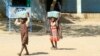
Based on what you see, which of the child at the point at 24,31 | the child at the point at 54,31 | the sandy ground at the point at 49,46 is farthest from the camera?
the child at the point at 54,31

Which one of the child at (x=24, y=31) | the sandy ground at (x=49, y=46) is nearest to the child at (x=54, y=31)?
the sandy ground at (x=49, y=46)

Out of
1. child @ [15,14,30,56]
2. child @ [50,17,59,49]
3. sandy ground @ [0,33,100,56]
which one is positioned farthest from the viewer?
child @ [50,17,59,49]

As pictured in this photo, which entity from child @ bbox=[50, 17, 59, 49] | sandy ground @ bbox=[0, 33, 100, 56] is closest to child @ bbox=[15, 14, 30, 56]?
sandy ground @ bbox=[0, 33, 100, 56]

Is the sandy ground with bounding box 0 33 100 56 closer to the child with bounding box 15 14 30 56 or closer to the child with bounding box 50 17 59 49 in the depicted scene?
the child with bounding box 50 17 59 49

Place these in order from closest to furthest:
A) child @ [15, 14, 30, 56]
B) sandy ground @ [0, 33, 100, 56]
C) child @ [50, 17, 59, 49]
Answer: child @ [15, 14, 30, 56]
sandy ground @ [0, 33, 100, 56]
child @ [50, 17, 59, 49]

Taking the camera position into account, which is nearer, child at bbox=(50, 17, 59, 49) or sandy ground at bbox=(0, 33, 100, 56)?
sandy ground at bbox=(0, 33, 100, 56)

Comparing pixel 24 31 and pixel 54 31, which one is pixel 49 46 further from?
pixel 24 31

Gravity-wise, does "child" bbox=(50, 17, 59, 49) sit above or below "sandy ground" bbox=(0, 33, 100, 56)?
above

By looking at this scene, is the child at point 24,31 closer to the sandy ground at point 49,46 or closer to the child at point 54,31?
the sandy ground at point 49,46

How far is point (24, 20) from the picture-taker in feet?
38.6

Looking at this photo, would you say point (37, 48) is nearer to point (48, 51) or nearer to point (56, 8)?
point (48, 51)

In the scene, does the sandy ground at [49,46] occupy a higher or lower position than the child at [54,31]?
lower

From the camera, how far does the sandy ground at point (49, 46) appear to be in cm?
1228

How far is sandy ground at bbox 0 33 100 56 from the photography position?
12277 millimetres
